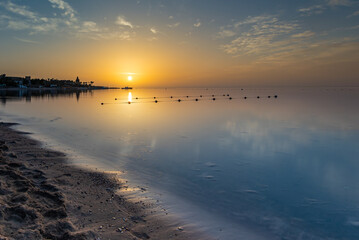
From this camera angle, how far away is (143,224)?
6703 mm

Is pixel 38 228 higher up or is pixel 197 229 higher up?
pixel 38 228

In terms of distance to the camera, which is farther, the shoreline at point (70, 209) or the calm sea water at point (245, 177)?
the calm sea water at point (245, 177)

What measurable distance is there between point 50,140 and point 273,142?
67.1 feet

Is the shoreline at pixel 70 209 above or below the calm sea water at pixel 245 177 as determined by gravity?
above

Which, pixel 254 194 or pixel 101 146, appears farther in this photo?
pixel 101 146

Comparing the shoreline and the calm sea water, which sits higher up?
the shoreline

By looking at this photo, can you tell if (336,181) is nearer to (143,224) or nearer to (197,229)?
(197,229)

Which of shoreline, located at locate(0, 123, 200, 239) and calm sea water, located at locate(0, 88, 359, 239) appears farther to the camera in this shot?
calm sea water, located at locate(0, 88, 359, 239)

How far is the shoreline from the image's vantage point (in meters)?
5.68

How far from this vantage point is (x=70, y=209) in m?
6.93

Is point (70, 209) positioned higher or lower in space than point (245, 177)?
higher

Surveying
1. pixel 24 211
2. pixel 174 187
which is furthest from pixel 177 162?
pixel 24 211

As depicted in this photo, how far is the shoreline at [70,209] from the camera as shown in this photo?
5679 millimetres

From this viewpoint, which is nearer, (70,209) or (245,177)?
(70,209)
